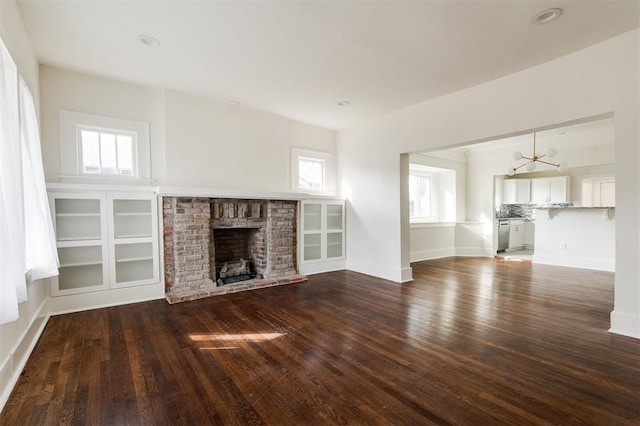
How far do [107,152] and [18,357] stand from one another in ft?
8.35

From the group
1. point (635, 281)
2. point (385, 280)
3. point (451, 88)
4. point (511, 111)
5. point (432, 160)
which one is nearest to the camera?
Result: point (635, 281)

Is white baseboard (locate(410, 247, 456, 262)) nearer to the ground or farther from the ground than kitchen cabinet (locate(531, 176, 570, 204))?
nearer to the ground

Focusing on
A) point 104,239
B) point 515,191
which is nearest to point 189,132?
point 104,239

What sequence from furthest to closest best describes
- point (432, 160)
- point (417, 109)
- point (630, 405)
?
point (432, 160) < point (417, 109) < point (630, 405)

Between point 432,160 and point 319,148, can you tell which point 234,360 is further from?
point 432,160

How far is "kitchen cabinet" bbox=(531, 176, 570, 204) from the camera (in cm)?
713

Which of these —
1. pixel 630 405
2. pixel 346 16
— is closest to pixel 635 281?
pixel 630 405

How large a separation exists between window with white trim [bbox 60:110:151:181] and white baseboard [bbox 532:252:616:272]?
25.6ft

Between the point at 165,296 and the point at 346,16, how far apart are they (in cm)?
388

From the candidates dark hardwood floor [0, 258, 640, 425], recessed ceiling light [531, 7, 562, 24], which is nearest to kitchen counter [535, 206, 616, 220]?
dark hardwood floor [0, 258, 640, 425]

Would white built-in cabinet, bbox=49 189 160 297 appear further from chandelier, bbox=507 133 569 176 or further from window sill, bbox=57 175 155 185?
chandelier, bbox=507 133 569 176

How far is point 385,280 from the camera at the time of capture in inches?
193

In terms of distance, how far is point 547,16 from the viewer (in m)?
2.44

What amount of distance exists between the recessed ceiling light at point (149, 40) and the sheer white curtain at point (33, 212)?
105cm
